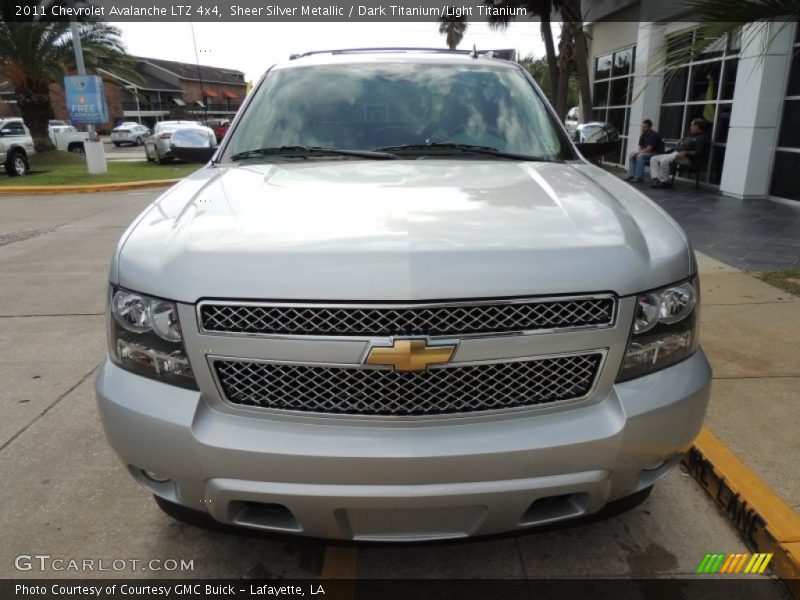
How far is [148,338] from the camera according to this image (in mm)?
1873

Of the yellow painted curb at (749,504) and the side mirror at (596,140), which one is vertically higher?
the side mirror at (596,140)

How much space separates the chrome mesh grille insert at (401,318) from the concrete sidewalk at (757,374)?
151 centimetres

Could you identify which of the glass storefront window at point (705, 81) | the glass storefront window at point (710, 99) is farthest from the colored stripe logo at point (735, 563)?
the glass storefront window at point (705, 81)

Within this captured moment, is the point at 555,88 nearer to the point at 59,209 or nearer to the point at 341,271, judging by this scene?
the point at 59,209

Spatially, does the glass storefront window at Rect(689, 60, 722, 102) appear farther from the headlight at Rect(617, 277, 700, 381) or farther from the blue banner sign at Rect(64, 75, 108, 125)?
the blue banner sign at Rect(64, 75, 108, 125)

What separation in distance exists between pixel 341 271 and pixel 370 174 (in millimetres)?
916

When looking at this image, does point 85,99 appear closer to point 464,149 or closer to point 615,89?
point 615,89

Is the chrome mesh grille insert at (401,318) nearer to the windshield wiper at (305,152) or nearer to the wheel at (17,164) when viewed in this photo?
the windshield wiper at (305,152)

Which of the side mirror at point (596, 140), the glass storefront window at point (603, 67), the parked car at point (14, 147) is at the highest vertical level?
the glass storefront window at point (603, 67)

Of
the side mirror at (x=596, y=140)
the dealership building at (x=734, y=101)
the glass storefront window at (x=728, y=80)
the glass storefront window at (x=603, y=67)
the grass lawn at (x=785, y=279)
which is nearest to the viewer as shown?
the side mirror at (x=596, y=140)

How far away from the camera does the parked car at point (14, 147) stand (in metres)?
17.3

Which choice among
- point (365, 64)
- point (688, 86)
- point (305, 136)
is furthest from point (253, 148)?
point (688, 86)

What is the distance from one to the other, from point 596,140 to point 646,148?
9933 mm

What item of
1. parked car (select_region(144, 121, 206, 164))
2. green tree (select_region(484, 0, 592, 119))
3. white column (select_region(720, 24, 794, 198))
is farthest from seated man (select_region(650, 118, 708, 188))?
parked car (select_region(144, 121, 206, 164))
